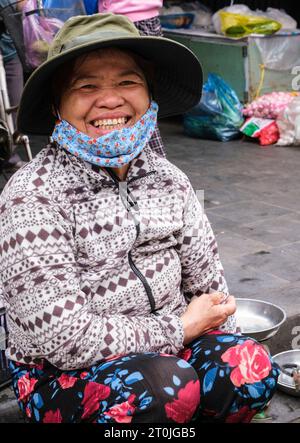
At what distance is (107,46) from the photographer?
6.74 ft

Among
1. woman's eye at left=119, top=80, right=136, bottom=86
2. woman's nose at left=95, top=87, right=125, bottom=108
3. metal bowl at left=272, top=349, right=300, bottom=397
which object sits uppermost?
woman's eye at left=119, top=80, right=136, bottom=86

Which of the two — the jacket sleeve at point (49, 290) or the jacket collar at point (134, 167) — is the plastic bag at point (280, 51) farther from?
the jacket sleeve at point (49, 290)

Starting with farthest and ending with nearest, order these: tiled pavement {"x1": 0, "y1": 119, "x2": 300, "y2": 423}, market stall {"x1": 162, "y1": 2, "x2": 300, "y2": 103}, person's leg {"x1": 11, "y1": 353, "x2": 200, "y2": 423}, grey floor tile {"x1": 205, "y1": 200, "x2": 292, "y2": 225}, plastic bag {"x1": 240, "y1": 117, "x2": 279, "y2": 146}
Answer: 1. market stall {"x1": 162, "y1": 2, "x2": 300, "y2": 103}
2. plastic bag {"x1": 240, "y1": 117, "x2": 279, "y2": 146}
3. grey floor tile {"x1": 205, "y1": 200, "x2": 292, "y2": 225}
4. tiled pavement {"x1": 0, "y1": 119, "x2": 300, "y2": 423}
5. person's leg {"x1": 11, "y1": 353, "x2": 200, "y2": 423}

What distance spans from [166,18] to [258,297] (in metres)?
5.51

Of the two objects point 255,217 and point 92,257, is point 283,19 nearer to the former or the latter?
point 255,217


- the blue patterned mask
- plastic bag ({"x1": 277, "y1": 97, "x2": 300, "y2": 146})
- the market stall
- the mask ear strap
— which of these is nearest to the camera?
the blue patterned mask

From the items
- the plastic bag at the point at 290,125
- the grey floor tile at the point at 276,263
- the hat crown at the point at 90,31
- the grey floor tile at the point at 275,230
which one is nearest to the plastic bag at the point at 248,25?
the plastic bag at the point at 290,125

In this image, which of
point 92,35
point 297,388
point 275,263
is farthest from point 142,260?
point 275,263

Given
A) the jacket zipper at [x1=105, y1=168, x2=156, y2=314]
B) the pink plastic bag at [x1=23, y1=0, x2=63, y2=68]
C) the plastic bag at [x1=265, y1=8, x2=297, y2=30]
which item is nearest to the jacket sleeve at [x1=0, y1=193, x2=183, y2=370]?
the jacket zipper at [x1=105, y1=168, x2=156, y2=314]

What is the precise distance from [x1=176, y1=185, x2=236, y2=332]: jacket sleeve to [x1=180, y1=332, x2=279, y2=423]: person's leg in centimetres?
23

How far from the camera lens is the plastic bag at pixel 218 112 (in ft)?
23.4

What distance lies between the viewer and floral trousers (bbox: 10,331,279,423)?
1.94 metres

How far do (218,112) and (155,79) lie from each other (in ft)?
15.7

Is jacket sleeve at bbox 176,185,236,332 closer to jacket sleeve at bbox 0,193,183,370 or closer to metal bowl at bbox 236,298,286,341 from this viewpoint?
jacket sleeve at bbox 0,193,183,370
